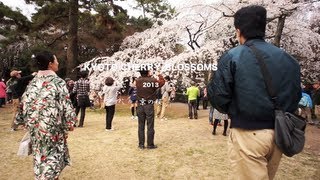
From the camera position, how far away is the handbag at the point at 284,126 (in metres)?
2.18

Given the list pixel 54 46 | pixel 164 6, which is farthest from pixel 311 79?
pixel 54 46

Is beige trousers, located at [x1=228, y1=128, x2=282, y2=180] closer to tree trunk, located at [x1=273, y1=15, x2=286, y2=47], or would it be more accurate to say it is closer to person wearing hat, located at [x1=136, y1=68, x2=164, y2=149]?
person wearing hat, located at [x1=136, y1=68, x2=164, y2=149]

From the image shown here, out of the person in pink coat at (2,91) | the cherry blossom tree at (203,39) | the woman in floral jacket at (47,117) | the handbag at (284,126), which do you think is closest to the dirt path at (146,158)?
the woman in floral jacket at (47,117)

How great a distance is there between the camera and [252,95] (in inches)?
87.7

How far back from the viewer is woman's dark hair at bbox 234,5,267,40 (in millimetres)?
2355

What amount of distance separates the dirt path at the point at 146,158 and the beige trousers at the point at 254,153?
2.80m

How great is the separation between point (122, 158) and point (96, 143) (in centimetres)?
157

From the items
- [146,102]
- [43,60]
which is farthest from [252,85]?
[146,102]

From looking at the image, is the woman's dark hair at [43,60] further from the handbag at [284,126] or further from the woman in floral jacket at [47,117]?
the handbag at [284,126]

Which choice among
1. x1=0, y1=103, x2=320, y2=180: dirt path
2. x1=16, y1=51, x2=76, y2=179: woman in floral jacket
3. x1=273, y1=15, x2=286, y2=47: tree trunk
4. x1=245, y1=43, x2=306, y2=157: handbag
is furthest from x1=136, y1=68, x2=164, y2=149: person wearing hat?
x1=273, y1=15, x2=286, y2=47: tree trunk

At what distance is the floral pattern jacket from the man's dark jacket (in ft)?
5.72

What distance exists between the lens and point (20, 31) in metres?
17.2

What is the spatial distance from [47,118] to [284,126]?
7.54ft

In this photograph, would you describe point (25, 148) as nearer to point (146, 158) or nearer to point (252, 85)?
point (252, 85)
